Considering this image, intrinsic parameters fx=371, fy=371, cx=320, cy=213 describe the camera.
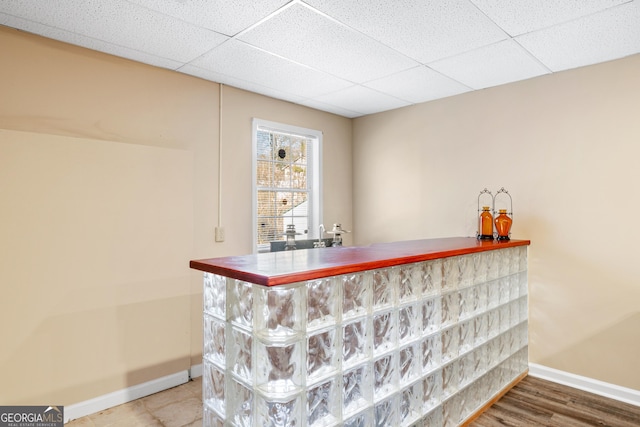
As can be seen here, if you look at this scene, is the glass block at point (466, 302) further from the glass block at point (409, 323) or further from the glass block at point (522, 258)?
the glass block at point (522, 258)

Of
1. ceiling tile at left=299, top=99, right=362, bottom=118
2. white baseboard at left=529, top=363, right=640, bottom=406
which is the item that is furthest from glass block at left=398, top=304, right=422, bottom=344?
ceiling tile at left=299, top=99, right=362, bottom=118

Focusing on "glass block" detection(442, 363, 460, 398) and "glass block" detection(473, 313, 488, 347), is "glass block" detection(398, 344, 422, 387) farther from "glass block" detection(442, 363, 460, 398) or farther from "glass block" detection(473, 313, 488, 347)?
"glass block" detection(473, 313, 488, 347)

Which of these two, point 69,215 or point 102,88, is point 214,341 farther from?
point 102,88

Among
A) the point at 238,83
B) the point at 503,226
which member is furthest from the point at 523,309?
the point at 238,83

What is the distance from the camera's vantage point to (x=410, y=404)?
81.0 inches

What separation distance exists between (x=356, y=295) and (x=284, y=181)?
2.47 metres

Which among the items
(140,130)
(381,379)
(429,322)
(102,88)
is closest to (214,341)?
(381,379)

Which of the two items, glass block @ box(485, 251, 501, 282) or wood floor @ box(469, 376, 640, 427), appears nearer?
wood floor @ box(469, 376, 640, 427)

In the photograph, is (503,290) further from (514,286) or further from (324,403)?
(324,403)

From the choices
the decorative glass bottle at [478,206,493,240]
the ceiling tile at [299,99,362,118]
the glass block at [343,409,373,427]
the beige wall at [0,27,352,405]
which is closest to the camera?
the glass block at [343,409,373,427]

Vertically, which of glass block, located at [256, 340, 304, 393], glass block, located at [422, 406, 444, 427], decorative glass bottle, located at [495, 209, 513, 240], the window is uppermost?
the window

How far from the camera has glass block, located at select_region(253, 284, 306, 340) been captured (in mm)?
1515

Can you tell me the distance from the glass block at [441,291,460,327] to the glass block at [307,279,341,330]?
2.93ft

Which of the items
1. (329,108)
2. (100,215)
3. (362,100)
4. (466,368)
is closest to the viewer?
(466,368)
